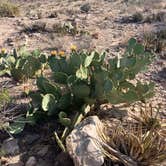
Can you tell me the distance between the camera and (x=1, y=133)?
5070mm

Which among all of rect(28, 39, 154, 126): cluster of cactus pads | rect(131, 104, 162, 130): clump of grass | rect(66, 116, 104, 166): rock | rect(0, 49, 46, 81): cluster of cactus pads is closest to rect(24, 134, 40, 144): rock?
rect(28, 39, 154, 126): cluster of cactus pads

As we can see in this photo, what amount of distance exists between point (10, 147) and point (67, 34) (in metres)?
4.69

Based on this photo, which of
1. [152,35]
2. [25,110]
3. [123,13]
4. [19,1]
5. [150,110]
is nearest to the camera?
[150,110]

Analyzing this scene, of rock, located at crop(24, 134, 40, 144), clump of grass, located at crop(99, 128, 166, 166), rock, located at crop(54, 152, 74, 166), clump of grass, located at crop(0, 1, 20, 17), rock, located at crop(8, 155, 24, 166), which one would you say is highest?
clump of grass, located at crop(0, 1, 20, 17)

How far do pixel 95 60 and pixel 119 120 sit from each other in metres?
0.88

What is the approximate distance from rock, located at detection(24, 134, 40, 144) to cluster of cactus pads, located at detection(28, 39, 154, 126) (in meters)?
0.25

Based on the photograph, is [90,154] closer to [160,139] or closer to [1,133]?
[160,139]

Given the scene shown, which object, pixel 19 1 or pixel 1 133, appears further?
pixel 19 1

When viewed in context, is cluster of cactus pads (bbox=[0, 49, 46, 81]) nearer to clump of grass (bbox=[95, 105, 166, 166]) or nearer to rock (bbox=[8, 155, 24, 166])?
rock (bbox=[8, 155, 24, 166])

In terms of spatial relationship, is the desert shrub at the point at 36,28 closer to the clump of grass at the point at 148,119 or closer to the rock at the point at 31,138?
the rock at the point at 31,138

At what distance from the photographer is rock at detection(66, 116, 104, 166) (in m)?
4.21

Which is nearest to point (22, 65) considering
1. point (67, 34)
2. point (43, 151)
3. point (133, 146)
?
point (43, 151)

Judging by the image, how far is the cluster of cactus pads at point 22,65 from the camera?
242 inches

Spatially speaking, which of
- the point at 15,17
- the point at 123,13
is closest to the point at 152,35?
the point at 123,13
